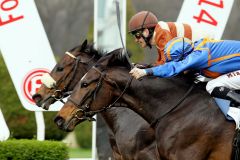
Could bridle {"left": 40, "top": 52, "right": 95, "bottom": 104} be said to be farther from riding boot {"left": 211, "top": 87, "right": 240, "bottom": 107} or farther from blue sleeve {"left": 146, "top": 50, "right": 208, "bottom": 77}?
riding boot {"left": 211, "top": 87, "right": 240, "bottom": 107}

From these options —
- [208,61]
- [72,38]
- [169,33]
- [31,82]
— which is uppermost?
[169,33]

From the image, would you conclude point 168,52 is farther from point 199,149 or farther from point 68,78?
point 68,78

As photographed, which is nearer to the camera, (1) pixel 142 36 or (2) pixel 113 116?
(1) pixel 142 36

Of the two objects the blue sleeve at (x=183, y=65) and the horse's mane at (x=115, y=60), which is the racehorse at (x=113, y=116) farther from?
the blue sleeve at (x=183, y=65)

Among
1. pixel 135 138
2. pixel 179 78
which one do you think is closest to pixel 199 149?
pixel 179 78

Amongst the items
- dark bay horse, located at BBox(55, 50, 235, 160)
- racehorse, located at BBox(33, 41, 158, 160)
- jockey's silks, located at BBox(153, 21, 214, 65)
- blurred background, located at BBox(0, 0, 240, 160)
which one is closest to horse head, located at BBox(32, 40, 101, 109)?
racehorse, located at BBox(33, 41, 158, 160)

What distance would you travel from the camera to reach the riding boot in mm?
6448

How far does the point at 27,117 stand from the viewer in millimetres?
18781

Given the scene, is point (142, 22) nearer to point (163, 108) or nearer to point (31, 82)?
point (163, 108)

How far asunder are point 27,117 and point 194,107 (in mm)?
12504

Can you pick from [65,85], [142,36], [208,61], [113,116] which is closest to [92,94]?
[142,36]

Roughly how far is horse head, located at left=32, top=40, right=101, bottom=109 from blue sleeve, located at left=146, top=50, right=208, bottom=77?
2551 millimetres

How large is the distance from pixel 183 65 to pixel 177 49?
7.2 inches

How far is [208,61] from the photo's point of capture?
6512mm
